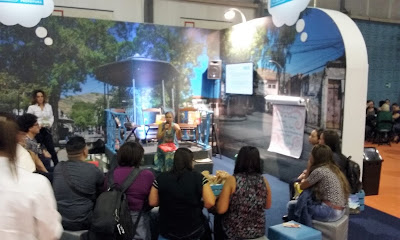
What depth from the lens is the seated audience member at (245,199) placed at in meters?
2.55

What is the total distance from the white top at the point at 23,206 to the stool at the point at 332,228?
230 centimetres

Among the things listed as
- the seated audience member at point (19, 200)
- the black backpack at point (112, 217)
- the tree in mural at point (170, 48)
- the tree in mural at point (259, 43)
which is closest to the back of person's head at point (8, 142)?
the seated audience member at point (19, 200)

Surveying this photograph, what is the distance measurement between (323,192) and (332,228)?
0.97ft

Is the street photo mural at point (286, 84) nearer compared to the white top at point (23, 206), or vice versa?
the white top at point (23, 206)

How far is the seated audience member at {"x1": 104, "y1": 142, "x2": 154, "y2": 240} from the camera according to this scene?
101 inches

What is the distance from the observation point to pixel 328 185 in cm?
287

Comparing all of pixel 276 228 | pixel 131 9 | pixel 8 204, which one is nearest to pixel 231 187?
pixel 276 228

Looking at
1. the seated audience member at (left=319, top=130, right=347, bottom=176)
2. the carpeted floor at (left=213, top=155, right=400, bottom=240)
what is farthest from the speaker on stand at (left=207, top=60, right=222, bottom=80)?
the seated audience member at (left=319, top=130, right=347, bottom=176)

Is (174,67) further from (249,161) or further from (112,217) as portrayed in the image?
(112,217)

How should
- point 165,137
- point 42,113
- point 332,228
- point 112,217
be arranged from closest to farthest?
point 112,217
point 332,228
point 165,137
point 42,113

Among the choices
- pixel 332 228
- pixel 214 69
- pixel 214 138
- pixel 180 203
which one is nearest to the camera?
pixel 180 203

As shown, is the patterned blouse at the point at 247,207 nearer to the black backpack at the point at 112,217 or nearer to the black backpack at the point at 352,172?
the black backpack at the point at 112,217

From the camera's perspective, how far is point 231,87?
6.98 meters

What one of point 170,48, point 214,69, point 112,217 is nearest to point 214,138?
point 214,69
